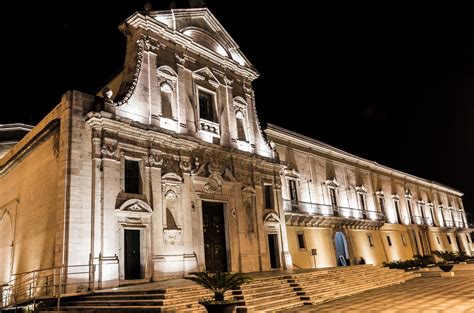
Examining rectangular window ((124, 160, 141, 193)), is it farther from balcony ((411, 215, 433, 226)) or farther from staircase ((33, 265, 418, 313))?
balcony ((411, 215, 433, 226))

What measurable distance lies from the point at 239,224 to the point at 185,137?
542cm

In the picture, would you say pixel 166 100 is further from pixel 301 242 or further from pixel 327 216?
pixel 327 216

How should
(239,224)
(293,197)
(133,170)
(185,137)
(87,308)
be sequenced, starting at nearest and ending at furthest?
(87,308) → (133,170) → (185,137) → (239,224) → (293,197)

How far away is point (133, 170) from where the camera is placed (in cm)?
1605

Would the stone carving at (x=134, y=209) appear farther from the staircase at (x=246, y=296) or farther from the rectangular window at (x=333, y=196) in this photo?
the rectangular window at (x=333, y=196)

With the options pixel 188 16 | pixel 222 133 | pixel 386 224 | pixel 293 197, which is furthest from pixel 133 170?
pixel 386 224

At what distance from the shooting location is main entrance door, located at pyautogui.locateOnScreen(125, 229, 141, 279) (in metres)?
14.8

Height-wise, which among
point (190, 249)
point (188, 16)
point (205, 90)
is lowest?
point (190, 249)

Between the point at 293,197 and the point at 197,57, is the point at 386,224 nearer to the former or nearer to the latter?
the point at 293,197

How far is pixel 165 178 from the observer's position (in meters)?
16.6

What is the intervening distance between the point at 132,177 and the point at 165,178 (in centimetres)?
142

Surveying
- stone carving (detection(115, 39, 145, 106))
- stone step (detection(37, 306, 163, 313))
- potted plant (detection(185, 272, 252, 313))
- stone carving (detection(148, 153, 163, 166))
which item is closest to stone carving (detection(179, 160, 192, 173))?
stone carving (detection(148, 153, 163, 166))

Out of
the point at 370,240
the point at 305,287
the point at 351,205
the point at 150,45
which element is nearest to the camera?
the point at 305,287

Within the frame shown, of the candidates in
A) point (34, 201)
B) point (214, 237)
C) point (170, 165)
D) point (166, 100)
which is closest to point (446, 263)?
point (214, 237)
